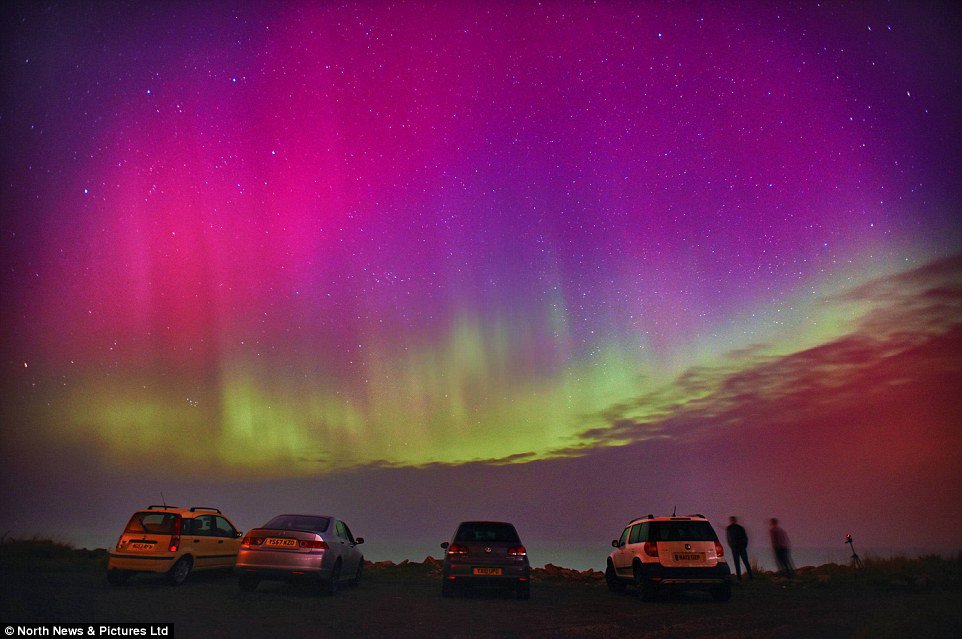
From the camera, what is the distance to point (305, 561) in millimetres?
12656

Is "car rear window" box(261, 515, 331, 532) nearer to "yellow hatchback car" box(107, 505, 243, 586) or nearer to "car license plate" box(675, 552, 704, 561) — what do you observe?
"yellow hatchback car" box(107, 505, 243, 586)

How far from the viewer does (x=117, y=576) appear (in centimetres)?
1383

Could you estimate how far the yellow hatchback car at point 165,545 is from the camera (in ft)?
44.5

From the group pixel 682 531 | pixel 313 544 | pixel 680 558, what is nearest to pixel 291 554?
pixel 313 544

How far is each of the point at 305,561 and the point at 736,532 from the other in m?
12.8

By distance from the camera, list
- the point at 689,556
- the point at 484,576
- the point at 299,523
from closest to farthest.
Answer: the point at 689,556
the point at 484,576
the point at 299,523

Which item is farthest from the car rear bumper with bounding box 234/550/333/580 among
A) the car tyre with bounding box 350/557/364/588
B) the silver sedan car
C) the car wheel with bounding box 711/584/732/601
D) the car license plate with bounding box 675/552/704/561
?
the car wheel with bounding box 711/584/732/601

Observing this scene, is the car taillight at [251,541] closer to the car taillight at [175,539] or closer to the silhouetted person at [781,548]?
the car taillight at [175,539]

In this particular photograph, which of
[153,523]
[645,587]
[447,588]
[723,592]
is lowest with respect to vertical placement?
[723,592]

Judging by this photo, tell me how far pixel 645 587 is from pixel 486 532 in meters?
3.56

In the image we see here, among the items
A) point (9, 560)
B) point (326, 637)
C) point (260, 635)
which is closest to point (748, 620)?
point (326, 637)

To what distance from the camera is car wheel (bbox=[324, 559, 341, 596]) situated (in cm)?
1324

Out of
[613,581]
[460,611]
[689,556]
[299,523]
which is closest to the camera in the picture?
[460,611]

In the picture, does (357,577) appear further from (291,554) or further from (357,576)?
(291,554)
